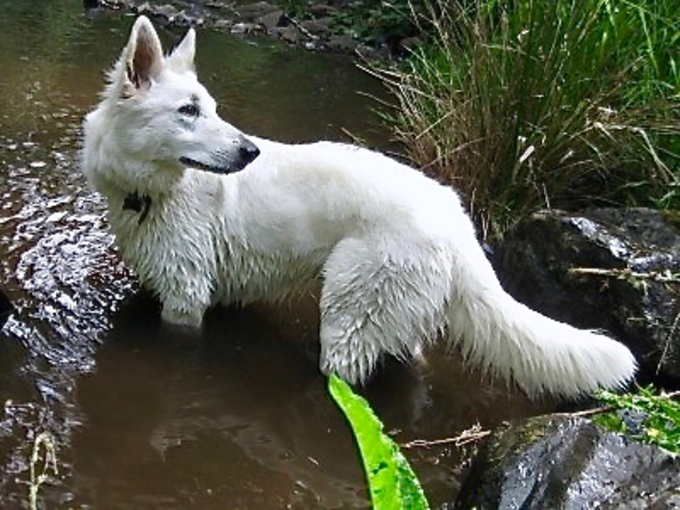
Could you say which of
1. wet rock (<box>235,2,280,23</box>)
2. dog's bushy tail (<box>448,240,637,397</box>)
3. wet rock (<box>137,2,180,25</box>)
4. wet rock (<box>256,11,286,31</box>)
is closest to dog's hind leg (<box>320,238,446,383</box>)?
dog's bushy tail (<box>448,240,637,397</box>)

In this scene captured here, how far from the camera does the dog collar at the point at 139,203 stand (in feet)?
15.0

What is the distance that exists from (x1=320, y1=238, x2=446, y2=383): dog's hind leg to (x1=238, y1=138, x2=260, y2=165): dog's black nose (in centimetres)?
58

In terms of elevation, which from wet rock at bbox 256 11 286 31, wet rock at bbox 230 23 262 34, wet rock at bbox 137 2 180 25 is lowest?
wet rock at bbox 137 2 180 25

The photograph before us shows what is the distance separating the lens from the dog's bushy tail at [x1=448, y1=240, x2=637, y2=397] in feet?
12.2

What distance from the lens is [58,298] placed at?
4727mm

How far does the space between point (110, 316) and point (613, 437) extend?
9.07ft

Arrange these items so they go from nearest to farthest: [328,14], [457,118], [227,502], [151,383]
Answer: [227,502]
[151,383]
[457,118]
[328,14]

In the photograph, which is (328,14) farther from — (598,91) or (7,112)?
(598,91)

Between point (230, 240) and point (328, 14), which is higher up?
point (230, 240)

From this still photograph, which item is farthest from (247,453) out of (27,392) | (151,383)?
(27,392)

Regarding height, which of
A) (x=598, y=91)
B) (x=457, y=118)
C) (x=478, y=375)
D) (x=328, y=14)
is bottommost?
(x=328, y=14)

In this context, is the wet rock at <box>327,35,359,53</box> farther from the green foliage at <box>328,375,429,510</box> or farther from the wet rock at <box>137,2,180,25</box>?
the green foliage at <box>328,375,429,510</box>

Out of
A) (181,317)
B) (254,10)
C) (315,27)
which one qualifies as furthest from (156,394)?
(254,10)

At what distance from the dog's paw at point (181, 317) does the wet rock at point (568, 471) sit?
2.06 m
